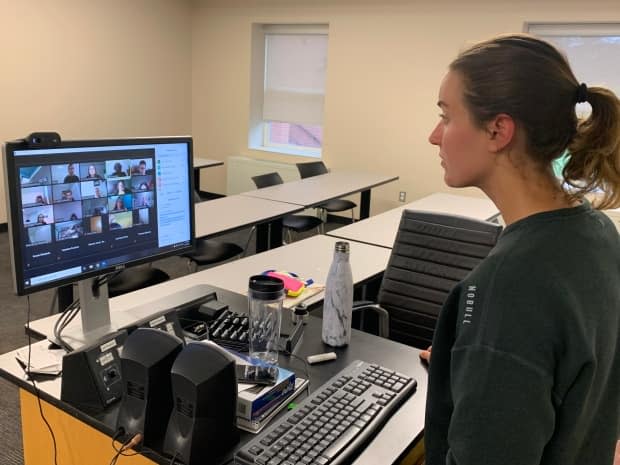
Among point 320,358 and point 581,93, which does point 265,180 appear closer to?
point 320,358

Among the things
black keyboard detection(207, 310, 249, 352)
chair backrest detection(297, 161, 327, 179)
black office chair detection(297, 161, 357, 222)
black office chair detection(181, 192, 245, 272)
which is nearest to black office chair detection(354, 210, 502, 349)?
black keyboard detection(207, 310, 249, 352)

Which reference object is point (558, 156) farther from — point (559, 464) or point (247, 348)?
point (247, 348)

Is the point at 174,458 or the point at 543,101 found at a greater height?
the point at 543,101

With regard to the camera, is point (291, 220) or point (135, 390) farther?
point (291, 220)

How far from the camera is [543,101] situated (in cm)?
78

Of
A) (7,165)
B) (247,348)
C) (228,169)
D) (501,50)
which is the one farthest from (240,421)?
(228,169)

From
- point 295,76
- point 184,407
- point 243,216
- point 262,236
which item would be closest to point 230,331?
point 184,407

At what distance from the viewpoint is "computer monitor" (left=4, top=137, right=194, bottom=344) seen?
1.14 meters

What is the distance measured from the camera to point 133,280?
2861mm

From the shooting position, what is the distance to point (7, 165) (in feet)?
3.60

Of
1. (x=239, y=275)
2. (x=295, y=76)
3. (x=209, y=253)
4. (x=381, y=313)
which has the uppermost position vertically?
(x=295, y=76)

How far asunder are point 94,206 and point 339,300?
0.66 metres

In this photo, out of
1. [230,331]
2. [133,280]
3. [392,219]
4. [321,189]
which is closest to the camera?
[230,331]

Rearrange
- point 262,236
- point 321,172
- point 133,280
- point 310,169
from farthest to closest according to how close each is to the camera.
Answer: point 321,172 < point 310,169 < point 262,236 < point 133,280
